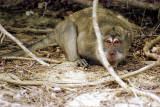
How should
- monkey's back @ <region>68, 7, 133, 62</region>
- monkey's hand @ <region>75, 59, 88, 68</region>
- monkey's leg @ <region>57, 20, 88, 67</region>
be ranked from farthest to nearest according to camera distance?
monkey's leg @ <region>57, 20, 88, 67</region>
monkey's back @ <region>68, 7, 133, 62</region>
monkey's hand @ <region>75, 59, 88, 68</region>

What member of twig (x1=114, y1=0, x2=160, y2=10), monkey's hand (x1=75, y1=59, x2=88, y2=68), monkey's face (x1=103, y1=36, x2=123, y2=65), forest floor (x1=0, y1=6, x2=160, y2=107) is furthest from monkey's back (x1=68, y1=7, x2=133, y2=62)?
twig (x1=114, y1=0, x2=160, y2=10)

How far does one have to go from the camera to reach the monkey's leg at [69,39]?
5.20 m

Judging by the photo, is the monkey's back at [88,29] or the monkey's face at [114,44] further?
the monkey's back at [88,29]

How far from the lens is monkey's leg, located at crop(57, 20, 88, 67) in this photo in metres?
5.20

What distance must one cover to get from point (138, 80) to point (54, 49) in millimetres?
2855

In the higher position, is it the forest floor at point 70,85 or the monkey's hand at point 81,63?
the forest floor at point 70,85

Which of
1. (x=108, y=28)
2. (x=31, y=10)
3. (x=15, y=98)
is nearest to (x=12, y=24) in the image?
(x=31, y=10)

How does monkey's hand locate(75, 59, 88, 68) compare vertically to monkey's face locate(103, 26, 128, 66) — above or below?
below

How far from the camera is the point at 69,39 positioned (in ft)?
17.4

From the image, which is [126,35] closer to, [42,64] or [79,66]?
[79,66]

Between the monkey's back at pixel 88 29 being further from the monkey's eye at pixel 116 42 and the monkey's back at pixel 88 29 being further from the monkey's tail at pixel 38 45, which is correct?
the monkey's tail at pixel 38 45

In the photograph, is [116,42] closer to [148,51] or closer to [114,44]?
[114,44]

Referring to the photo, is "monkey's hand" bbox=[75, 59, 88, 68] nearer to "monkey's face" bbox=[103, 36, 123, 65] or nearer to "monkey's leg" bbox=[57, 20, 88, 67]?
"monkey's leg" bbox=[57, 20, 88, 67]

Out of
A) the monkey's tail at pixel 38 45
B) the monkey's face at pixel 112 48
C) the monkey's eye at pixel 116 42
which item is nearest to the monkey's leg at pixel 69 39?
the monkey's tail at pixel 38 45
